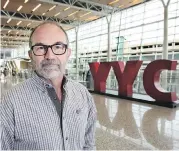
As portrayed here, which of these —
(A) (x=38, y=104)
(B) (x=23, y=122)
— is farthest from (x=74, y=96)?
(B) (x=23, y=122)

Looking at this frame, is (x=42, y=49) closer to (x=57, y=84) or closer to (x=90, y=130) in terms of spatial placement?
(x=57, y=84)

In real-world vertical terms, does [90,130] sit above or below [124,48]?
below

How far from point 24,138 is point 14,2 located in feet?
54.7

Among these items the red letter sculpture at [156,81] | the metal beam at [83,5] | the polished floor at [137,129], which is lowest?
the polished floor at [137,129]

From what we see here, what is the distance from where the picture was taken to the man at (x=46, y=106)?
4.99 feet

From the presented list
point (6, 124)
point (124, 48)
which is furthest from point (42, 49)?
point (124, 48)

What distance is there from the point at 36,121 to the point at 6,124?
0.19 meters

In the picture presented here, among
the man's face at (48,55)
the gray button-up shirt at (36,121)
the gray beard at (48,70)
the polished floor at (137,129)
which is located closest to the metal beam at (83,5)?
the polished floor at (137,129)

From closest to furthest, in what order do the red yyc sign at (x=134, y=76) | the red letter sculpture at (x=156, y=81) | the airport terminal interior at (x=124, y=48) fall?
the airport terminal interior at (x=124, y=48) < the red letter sculpture at (x=156, y=81) < the red yyc sign at (x=134, y=76)

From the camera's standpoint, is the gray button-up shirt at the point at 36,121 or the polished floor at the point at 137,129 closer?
the gray button-up shirt at the point at 36,121

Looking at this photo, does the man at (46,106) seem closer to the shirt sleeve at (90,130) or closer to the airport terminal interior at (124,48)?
the shirt sleeve at (90,130)

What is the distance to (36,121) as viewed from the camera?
1.54 metres

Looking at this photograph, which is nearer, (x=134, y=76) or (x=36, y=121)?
(x=36, y=121)

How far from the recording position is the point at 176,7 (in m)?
15.3
